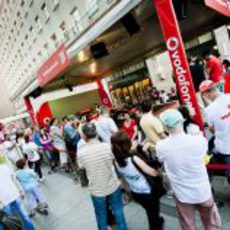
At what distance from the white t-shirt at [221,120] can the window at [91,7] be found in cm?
1200

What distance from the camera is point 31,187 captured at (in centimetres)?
541

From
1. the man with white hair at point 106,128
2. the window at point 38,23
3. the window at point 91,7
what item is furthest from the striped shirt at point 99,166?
the window at point 38,23

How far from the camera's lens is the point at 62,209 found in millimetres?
5504

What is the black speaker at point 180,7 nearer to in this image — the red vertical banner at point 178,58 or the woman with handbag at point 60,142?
the red vertical banner at point 178,58

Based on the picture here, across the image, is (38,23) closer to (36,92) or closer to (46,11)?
(46,11)

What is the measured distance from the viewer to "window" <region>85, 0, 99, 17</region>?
543 inches

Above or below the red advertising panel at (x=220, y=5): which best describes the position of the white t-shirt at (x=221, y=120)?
below

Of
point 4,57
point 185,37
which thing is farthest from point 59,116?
point 4,57

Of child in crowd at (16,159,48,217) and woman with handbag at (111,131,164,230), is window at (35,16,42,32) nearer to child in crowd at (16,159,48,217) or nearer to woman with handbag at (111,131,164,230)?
child in crowd at (16,159,48,217)

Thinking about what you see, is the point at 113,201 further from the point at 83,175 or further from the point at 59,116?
the point at 59,116

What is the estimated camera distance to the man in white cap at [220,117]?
303 centimetres

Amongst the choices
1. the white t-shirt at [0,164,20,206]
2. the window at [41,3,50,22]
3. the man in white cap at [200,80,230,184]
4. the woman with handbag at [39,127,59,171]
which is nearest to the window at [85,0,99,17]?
the window at [41,3,50,22]

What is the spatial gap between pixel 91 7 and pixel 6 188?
1228 centimetres

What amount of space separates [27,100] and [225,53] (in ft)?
41.8
